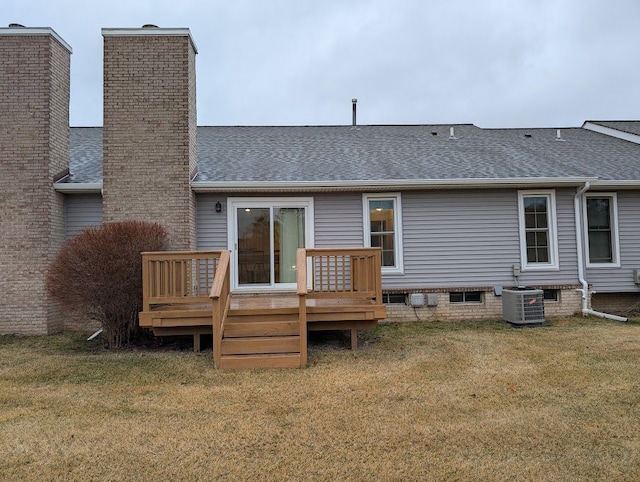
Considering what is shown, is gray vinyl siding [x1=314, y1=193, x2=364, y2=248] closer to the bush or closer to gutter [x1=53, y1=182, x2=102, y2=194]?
the bush

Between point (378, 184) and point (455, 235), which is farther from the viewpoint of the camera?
point (455, 235)

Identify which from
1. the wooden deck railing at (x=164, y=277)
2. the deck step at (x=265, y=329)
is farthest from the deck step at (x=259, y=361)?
the wooden deck railing at (x=164, y=277)

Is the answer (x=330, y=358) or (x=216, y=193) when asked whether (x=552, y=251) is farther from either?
(x=216, y=193)

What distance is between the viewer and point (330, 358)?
594 centimetres

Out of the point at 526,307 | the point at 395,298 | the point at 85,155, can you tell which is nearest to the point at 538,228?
the point at 526,307

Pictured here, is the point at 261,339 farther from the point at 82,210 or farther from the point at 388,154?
the point at 388,154

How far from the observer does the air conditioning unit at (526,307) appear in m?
7.90

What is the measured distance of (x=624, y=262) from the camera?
9266 mm

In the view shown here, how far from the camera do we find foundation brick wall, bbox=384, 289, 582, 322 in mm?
8656

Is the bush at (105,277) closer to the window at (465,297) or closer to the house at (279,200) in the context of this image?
the house at (279,200)

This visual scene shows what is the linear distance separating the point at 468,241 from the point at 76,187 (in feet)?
24.7

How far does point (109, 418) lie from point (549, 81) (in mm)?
37665

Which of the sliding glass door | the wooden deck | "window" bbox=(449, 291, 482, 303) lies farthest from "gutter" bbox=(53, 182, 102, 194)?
"window" bbox=(449, 291, 482, 303)

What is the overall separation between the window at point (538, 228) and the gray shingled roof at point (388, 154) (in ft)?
1.64
